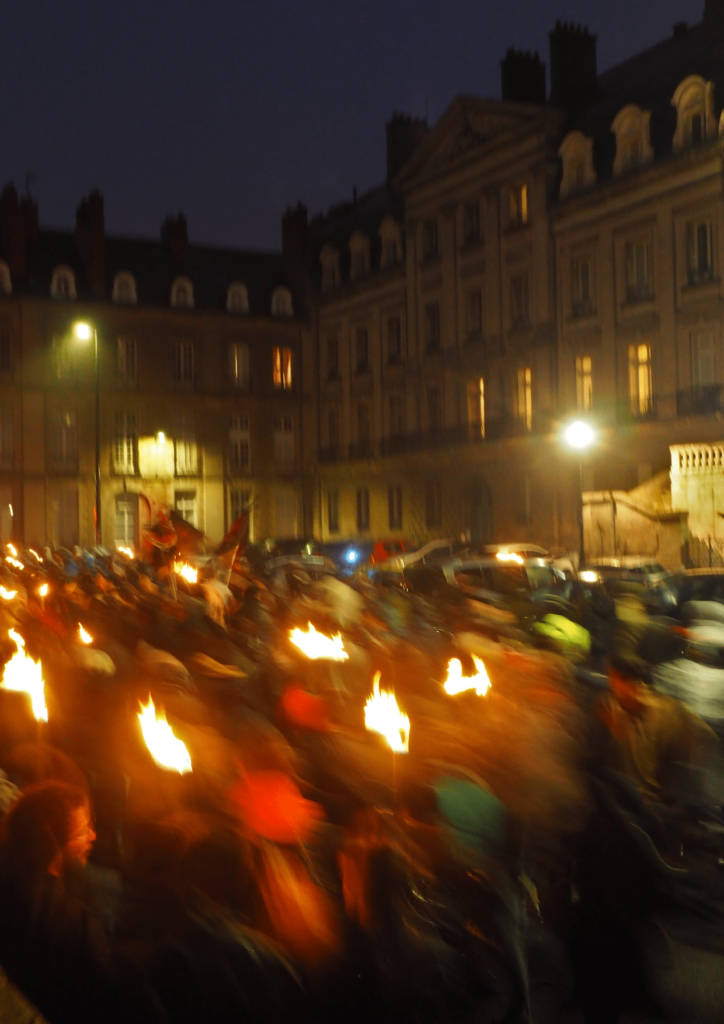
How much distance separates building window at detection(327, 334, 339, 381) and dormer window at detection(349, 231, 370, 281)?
3.39 m

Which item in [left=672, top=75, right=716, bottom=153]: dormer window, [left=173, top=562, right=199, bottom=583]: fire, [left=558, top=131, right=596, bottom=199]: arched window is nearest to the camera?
[left=173, top=562, right=199, bottom=583]: fire

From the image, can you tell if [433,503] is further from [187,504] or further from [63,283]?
[63,283]

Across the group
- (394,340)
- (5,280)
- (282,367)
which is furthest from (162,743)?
(282,367)

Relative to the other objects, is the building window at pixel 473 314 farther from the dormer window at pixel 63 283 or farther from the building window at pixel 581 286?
the dormer window at pixel 63 283

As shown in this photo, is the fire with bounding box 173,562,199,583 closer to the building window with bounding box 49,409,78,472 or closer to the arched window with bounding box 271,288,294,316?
the building window with bounding box 49,409,78,472

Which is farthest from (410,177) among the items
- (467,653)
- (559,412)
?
(467,653)

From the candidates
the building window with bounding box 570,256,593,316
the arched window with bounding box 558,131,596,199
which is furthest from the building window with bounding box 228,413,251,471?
the arched window with bounding box 558,131,596,199

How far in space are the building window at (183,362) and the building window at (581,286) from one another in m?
22.5

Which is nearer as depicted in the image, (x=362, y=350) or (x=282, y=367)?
(x=362, y=350)

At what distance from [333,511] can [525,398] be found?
15.2 meters

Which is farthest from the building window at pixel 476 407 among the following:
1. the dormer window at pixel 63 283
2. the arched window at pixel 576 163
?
the dormer window at pixel 63 283

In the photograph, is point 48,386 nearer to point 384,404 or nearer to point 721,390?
point 384,404

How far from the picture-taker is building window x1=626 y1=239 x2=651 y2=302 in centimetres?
3734

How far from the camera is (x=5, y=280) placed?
53.3 meters
